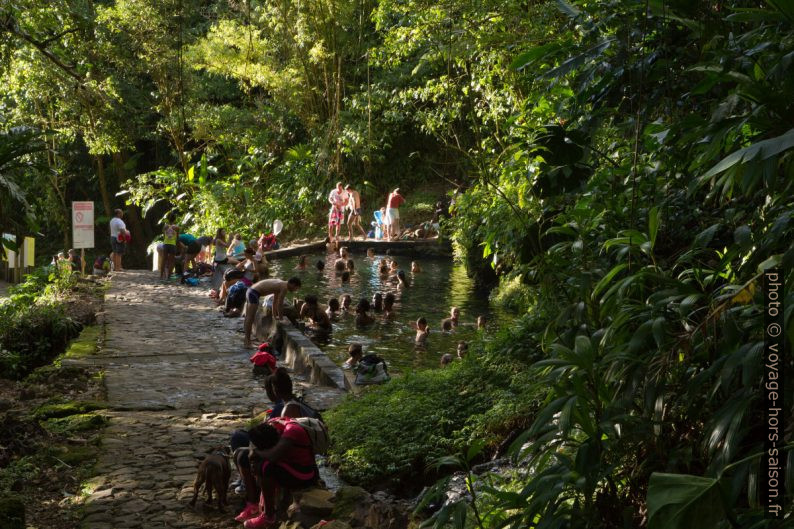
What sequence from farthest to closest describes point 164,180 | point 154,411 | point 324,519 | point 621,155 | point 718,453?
point 164,180 → point 154,411 → point 621,155 → point 324,519 → point 718,453

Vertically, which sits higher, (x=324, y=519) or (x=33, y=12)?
(x=33, y=12)

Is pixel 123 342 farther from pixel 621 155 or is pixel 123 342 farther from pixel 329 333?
pixel 621 155

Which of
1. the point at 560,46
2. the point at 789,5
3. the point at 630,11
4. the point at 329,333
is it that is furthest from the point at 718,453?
the point at 329,333

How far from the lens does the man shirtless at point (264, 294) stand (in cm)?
1295

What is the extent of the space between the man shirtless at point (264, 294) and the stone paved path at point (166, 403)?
0.41 meters

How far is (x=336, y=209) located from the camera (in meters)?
25.8

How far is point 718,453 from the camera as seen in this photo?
9.99 feet

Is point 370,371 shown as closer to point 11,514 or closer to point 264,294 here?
point 264,294

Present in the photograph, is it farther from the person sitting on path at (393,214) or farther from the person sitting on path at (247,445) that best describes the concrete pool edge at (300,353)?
the person sitting on path at (393,214)

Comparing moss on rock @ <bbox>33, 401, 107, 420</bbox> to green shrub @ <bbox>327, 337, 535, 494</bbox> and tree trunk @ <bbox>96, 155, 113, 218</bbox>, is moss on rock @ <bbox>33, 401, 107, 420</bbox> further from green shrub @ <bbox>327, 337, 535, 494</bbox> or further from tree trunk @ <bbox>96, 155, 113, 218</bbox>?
tree trunk @ <bbox>96, 155, 113, 218</bbox>

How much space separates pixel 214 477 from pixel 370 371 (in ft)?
13.9

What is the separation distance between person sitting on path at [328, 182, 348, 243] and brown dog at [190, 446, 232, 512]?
19.0m

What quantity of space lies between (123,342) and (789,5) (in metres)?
11.7


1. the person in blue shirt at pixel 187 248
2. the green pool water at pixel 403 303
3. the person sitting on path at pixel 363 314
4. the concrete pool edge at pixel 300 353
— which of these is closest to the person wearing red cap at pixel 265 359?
the concrete pool edge at pixel 300 353
